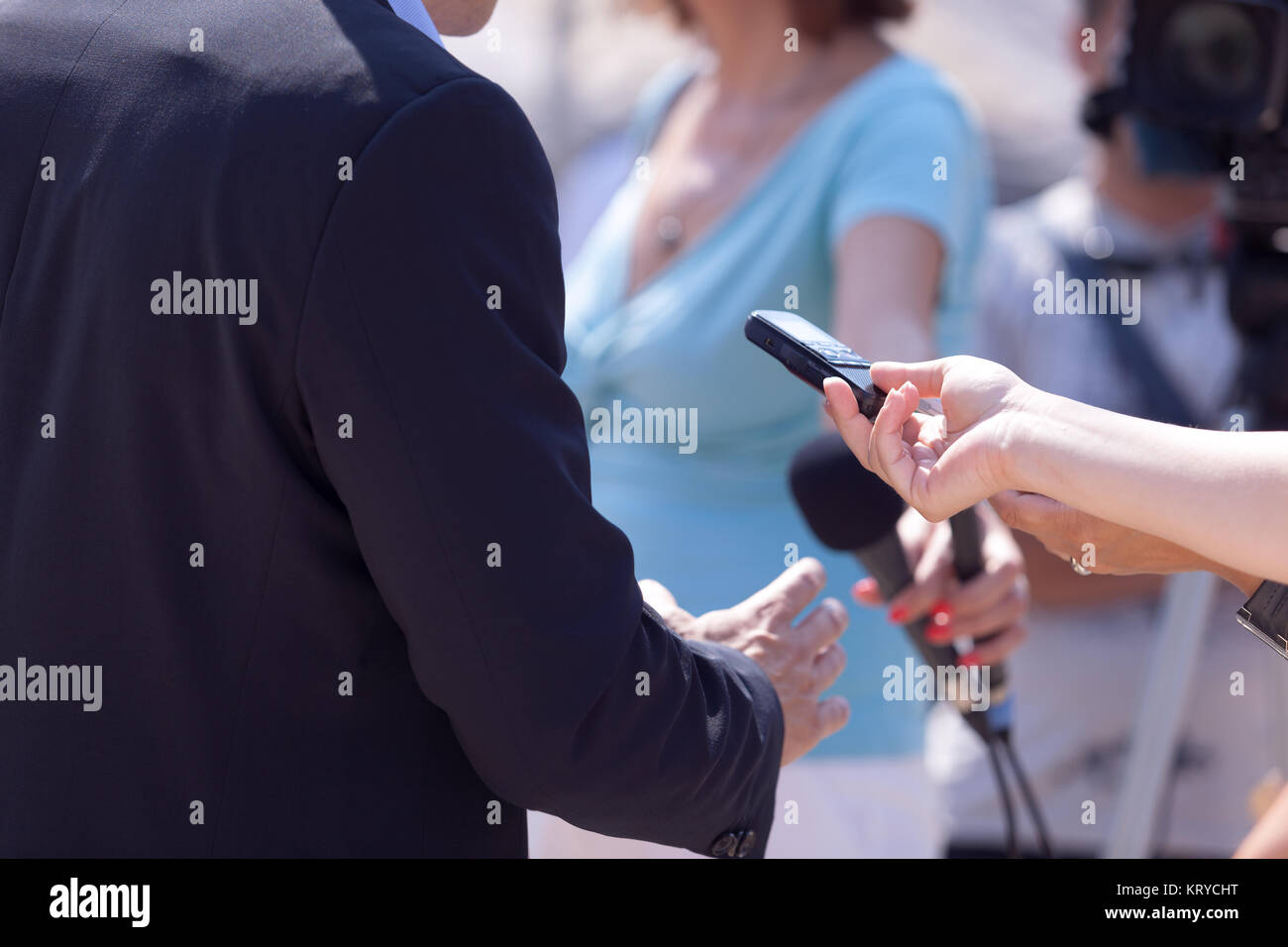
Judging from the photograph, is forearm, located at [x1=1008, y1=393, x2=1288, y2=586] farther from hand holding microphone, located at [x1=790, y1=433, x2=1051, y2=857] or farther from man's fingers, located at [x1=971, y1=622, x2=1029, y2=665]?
man's fingers, located at [x1=971, y1=622, x2=1029, y2=665]

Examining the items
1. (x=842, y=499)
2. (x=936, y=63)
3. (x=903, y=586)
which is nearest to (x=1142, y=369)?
(x=903, y=586)

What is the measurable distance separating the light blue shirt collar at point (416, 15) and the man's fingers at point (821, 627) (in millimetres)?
656

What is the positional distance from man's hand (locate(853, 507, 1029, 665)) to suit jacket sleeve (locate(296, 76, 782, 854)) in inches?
23.9

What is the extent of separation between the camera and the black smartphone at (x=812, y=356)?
4.07 feet

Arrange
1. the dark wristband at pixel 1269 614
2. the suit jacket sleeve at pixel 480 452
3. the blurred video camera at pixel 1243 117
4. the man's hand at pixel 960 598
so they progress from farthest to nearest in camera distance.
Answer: the blurred video camera at pixel 1243 117, the man's hand at pixel 960 598, the dark wristband at pixel 1269 614, the suit jacket sleeve at pixel 480 452

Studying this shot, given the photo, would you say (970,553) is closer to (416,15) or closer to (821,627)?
(821,627)

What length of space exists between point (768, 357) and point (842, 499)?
0.47m

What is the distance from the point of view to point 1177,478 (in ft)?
3.41

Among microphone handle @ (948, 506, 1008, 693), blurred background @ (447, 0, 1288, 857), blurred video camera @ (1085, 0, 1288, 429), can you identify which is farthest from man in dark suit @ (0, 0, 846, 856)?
blurred video camera @ (1085, 0, 1288, 429)

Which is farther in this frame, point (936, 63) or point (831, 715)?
point (936, 63)

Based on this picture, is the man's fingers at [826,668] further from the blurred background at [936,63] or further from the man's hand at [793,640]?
the blurred background at [936,63]

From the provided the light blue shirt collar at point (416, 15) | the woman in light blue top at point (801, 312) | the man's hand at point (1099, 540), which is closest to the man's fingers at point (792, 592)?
the man's hand at point (1099, 540)

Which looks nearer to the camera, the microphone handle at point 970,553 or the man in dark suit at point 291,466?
the man in dark suit at point 291,466
